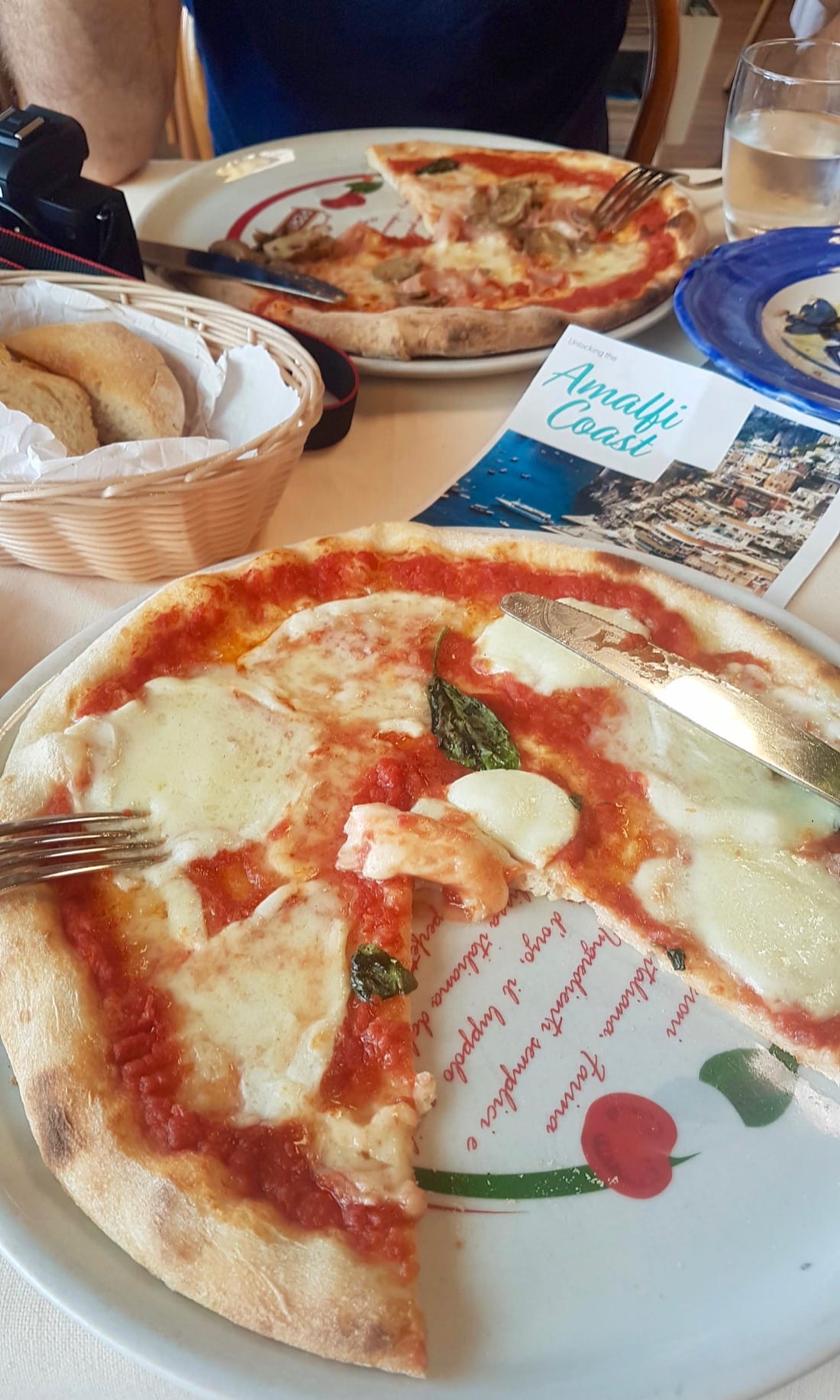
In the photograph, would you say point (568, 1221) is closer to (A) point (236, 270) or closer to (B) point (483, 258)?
(A) point (236, 270)

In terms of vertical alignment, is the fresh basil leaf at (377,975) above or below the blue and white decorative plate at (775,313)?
below

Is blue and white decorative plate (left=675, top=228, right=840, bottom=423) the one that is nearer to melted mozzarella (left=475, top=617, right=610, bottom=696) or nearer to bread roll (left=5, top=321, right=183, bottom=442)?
melted mozzarella (left=475, top=617, right=610, bottom=696)

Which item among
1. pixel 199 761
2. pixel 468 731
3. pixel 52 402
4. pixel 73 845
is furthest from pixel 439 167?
pixel 73 845

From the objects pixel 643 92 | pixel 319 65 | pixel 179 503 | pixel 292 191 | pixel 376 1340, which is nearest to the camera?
pixel 376 1340

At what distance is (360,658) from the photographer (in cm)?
132

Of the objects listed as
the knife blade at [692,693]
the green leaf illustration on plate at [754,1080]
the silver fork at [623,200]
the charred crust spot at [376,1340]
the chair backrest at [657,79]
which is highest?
the chair backrest at [657,79]

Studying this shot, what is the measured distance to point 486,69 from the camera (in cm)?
261

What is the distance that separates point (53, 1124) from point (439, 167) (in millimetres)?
2336

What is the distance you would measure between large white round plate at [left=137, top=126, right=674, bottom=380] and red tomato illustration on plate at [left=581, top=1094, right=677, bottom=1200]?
1.54m

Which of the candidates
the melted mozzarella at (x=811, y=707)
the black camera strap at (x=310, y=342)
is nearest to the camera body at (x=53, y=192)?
the black camera strap at (x=310, y=342)

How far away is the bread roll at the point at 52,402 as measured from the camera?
4.56 feet

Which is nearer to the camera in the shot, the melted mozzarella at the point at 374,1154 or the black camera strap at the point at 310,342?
the melted mozzarella at the point at 374,1154

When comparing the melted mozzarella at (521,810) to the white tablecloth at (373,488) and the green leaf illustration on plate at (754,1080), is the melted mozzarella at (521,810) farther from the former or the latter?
the white tablecloth at (373,488)

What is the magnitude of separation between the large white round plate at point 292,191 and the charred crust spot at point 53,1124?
171 centimetres
